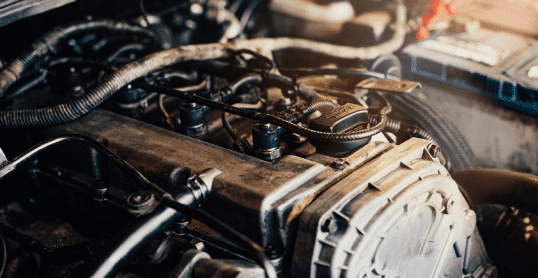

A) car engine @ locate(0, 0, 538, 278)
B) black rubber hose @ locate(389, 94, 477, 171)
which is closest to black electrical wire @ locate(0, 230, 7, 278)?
car engine @ locate(0, 0, 538, 278)

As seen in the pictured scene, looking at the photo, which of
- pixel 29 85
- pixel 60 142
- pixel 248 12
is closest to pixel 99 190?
pixel 60 142

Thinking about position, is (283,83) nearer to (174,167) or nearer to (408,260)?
(174,167)

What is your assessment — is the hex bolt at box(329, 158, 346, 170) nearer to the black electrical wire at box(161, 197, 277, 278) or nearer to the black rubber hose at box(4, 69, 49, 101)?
the black electrical wire at box(161, 197, 277, 278)

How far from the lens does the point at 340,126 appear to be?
110 centimetres

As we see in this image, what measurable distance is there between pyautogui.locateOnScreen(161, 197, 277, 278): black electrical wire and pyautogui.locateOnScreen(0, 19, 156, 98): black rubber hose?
3.29 ft

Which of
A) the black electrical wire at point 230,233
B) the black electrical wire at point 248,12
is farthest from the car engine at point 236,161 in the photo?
the black electrical wire at point 248,12

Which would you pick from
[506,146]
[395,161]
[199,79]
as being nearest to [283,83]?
[199,79]

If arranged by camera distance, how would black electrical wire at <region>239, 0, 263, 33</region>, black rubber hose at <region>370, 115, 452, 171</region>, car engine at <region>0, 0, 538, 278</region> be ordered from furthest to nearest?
black electrical wire at <region>239, 0, 263, 33</region> → black rubber hose at <region>370, 115, 452, 171</region> → car engine at <region>0, 0, 538, 278</region>

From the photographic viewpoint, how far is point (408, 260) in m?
1.02

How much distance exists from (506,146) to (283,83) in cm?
103

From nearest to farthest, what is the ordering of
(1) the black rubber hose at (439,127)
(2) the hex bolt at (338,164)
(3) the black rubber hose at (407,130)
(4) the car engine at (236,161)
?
(4) the car engine at (236,161) → (2) the hex bolt at (338,164) → (3) the black rubber hose at (407,130) → (1) the black rubber hose at (439,127)

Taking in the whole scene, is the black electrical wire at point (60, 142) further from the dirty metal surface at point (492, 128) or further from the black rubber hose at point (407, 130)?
the dirty metal surface at point (492, 128)

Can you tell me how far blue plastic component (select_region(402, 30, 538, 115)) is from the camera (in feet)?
5.42

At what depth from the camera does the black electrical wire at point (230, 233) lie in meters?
0.78
